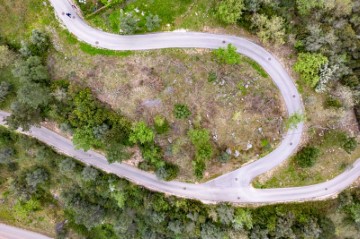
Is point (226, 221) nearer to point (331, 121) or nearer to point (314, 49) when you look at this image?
point (331, 121)

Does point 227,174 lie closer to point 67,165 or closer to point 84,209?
point 84,209

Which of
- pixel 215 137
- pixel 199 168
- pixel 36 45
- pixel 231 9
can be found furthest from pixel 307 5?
pixel 36 45

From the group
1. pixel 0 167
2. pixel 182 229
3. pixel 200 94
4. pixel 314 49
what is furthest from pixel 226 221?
pixel 0 167

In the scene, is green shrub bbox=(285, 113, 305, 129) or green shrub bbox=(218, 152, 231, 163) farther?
green shrub bbox=(218, 152, 231, 163)

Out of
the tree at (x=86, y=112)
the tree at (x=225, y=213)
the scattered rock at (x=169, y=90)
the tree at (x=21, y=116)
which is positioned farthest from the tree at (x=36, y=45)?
the tree at (x=225, y=213)

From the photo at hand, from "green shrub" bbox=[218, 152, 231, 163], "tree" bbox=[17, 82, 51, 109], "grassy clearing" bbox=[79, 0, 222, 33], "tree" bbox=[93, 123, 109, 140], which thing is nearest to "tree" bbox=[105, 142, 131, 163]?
"tree" bbox=[93, 123, 109, 140]

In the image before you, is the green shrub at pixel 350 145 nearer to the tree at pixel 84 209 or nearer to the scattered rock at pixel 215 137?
the scattered rock at pixel 215 137

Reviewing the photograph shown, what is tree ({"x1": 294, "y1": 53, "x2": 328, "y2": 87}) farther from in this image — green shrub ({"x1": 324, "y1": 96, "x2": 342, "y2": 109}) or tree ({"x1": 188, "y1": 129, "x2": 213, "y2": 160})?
tree ({"x1": 188, "y1": 129, "x2": 213, "y2": 160})
